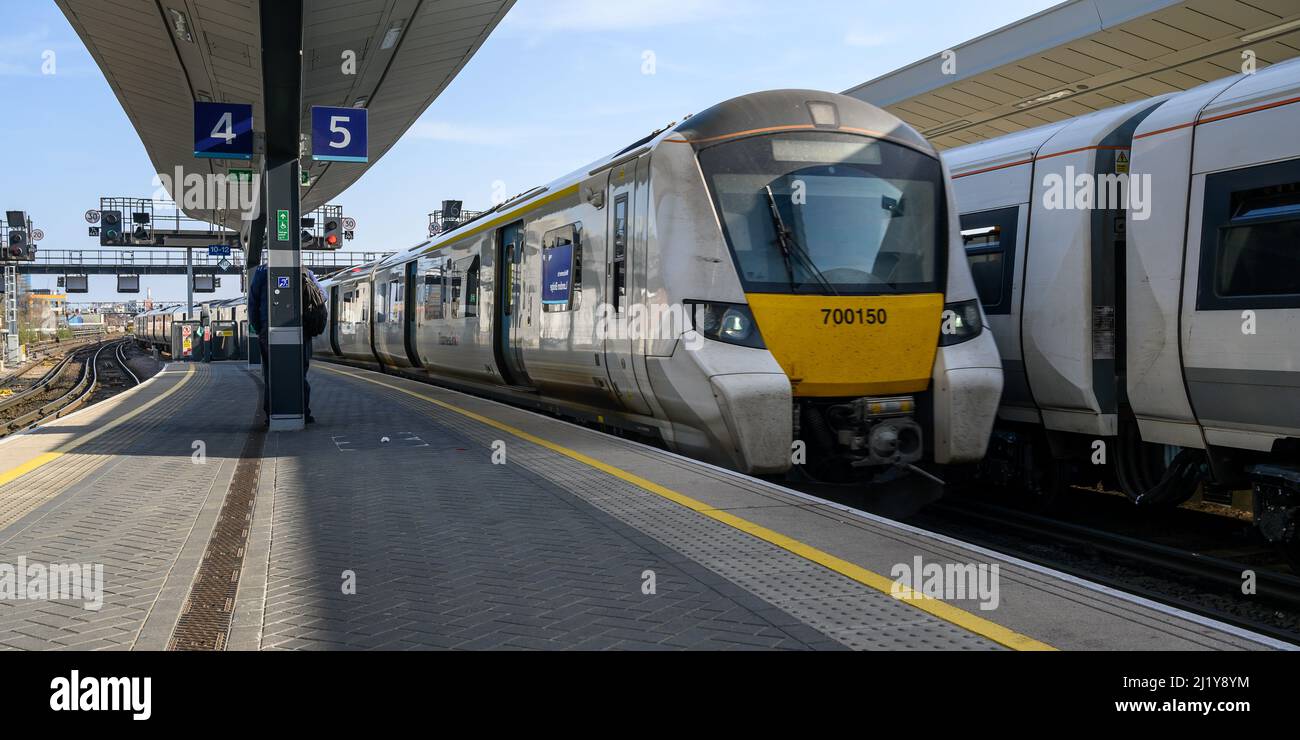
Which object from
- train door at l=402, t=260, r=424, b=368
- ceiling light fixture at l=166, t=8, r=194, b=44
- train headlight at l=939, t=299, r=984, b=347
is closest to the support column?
ceiling light fixture at l=166, t=8, r=194, b=44

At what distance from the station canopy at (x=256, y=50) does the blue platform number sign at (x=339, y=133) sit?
1.01m

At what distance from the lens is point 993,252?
30.5 ft

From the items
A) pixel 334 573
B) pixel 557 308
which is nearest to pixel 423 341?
pixel 557 308

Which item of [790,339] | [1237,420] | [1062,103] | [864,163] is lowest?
[1237,420]

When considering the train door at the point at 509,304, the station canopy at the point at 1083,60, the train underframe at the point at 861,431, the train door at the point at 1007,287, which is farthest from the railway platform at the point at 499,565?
the station canopy at the point at 1083,60

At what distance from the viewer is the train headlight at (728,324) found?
763 centimetres

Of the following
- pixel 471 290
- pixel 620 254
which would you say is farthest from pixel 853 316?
pixel 471 290

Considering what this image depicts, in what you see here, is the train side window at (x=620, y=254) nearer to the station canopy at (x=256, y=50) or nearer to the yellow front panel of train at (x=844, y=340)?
the yellow front panel of train at (x=844, y=340)

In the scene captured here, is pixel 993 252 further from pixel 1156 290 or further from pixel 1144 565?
pixel 1144 565

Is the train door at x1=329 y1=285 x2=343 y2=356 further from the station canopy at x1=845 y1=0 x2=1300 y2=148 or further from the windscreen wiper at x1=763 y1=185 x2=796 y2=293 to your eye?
the windscreen wiper at x1=763 y1=185 x2=796 y2=293

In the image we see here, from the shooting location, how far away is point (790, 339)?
772cm
